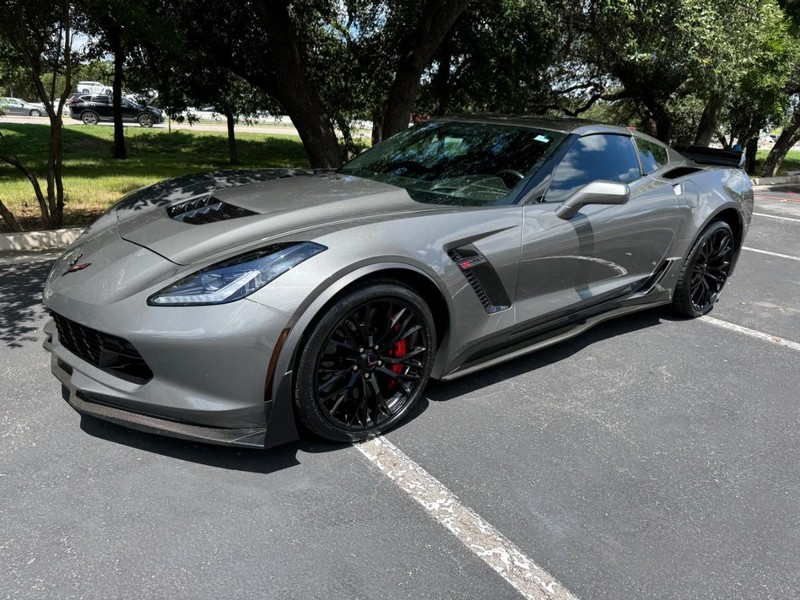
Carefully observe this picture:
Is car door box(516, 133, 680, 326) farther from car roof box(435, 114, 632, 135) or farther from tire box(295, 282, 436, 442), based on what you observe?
tire box(295, 282, 436, 442)

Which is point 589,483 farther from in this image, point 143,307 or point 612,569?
point 143,307

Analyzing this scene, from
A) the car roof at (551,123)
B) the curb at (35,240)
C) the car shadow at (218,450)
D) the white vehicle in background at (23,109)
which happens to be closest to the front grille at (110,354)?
the car shadow at (218,450)

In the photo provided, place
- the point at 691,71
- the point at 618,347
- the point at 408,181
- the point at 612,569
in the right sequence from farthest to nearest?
the point at 691,71
the point at 618,347
the point at 408,181
the point at 612,569

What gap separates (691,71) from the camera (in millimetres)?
12500

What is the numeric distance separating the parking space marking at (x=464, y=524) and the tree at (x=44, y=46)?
17.0ft

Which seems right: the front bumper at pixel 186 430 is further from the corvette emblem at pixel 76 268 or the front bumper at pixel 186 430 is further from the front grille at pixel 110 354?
the corvette emblem at pixel 76 268

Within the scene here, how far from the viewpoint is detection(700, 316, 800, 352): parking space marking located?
179 inches

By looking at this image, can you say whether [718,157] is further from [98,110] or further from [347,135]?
[98,110]

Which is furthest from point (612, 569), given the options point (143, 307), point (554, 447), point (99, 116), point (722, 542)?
point (99, 116)

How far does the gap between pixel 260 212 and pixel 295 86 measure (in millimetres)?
6201

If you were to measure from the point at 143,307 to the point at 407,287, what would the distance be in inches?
44.5

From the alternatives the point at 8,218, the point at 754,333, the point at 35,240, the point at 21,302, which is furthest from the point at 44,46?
the point at 754,333

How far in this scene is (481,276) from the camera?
10.3 ft

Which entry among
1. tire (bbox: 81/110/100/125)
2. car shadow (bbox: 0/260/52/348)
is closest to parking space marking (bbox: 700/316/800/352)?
car shadow (bbox: 0/260/52/348)
